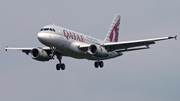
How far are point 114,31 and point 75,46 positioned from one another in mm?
17476

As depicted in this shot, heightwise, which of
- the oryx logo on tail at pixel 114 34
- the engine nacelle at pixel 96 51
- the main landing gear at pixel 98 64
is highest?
the oryx logo on tail at pixel 114 34

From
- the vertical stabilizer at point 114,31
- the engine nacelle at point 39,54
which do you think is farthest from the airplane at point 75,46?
the vertical stabilizer at point 114,31

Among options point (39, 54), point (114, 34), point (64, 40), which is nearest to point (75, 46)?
point (64, 40)

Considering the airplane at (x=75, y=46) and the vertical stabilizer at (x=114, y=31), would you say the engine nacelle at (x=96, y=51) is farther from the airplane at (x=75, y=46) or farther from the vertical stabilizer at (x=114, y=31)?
the vertical stabilizer at (x=114, y=31)

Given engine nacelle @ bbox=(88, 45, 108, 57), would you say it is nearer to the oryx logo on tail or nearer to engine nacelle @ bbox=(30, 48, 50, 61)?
engine nacelle @ bbox=(30, 48, 50, 61)

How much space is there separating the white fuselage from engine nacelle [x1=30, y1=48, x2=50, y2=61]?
278 cm

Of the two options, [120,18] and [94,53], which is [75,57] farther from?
[120,18]

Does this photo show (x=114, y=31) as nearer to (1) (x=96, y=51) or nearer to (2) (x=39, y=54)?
(1) (x=96, y=51)

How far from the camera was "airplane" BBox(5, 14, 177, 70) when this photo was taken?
287 feet

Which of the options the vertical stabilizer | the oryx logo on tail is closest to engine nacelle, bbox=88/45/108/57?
the vertical stabilizer

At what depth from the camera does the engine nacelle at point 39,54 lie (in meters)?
92.2

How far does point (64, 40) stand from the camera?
8838 centimetres

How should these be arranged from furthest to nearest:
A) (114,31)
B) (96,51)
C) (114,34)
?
1. (114,31)
2. (114,34)
3. (96,51)

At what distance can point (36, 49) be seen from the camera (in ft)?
306
